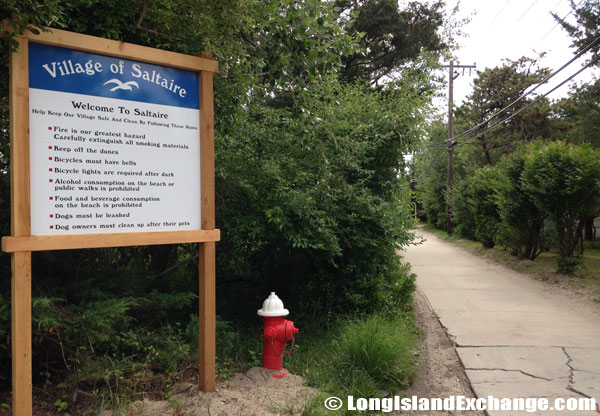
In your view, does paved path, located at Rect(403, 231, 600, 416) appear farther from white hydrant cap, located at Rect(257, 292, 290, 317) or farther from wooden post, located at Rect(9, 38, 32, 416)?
wooden post, located at Rect(9, 38, 32, 416)

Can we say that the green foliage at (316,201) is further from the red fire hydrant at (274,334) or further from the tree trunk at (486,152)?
the tree trunk at (486,152)

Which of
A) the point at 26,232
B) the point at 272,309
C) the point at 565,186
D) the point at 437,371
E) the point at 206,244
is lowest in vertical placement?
the point at 437,371

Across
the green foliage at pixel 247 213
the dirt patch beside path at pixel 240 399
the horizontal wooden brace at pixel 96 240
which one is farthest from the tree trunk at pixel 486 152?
the horizontal wooden brace at pixel 96 240

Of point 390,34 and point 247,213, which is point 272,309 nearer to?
point 247,213

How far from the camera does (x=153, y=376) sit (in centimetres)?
387

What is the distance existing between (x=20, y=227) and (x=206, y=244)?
132 centimetres

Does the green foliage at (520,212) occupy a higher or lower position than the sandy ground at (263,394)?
higher

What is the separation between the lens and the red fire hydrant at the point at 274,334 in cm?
440

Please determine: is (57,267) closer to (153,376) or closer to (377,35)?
(153,376)

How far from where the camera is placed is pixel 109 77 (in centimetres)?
347

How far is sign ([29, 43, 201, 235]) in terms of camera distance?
3.19 m

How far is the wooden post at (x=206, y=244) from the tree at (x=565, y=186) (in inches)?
365

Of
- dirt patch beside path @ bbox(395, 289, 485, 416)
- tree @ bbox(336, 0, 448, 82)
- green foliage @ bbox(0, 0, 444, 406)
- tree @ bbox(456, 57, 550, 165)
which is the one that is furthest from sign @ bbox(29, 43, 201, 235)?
tree @ bbox(456, 57, 550, 165)

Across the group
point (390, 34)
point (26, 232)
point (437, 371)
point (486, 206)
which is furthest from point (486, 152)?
point (26, 232)
